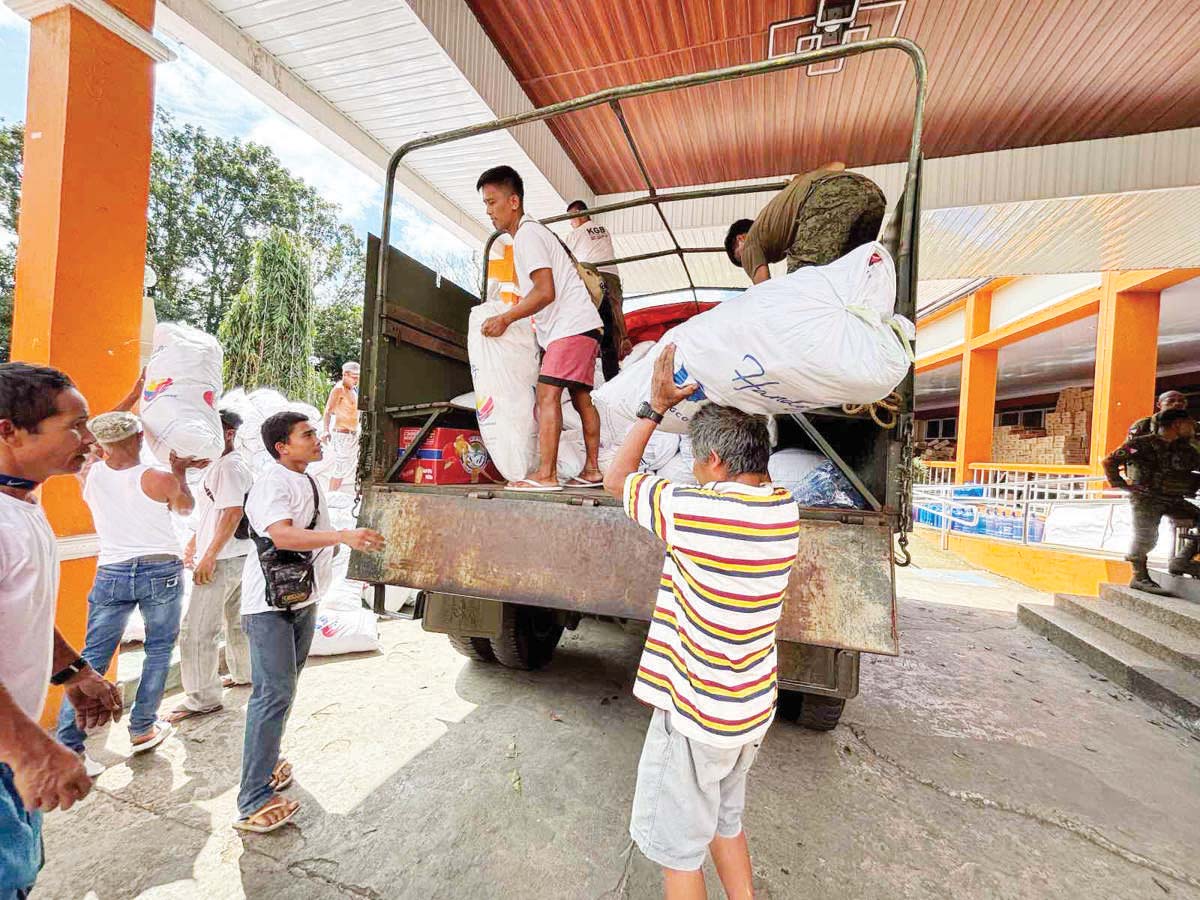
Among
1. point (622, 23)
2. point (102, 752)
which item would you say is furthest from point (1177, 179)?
point (102, 752)

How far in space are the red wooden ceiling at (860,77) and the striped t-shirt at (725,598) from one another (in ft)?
10.8

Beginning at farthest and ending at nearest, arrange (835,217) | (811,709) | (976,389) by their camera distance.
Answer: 1. (976,389)
2. (811,709)
3. (835,217)

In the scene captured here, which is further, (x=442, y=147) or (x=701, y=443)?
(x=442, y=147)

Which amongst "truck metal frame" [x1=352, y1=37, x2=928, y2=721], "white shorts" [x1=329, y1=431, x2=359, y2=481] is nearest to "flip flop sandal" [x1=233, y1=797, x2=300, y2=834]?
"truck metal frame" [x1=352, y1=37, x2=928, y2=721]

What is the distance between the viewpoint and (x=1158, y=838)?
2.06m

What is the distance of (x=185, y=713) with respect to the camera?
2562 mm

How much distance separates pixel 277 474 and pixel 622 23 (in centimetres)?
334

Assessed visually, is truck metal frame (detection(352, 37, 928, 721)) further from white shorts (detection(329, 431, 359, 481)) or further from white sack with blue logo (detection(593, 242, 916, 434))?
white shorts (detection(329, 431, 359, 481))

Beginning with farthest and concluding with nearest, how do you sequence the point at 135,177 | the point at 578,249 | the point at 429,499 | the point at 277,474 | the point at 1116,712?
the point at 578,249 < the point at 1116,712 < the point at 135,177 < the point at 429,499 < the point at 277,474

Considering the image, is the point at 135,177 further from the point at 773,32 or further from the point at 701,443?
the point at 773,32

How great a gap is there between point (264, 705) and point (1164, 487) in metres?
6.69

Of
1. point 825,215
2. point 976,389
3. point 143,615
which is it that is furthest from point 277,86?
point 976,389

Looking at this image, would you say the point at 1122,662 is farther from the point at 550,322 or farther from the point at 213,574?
the point at 213,574

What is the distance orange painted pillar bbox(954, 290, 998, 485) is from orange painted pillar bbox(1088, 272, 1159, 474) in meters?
3.08
